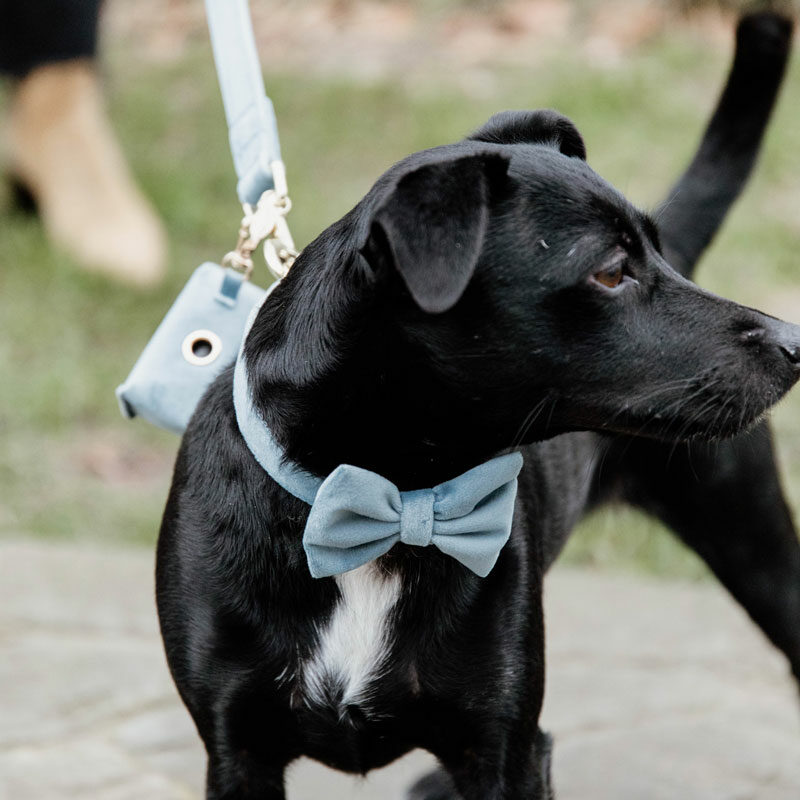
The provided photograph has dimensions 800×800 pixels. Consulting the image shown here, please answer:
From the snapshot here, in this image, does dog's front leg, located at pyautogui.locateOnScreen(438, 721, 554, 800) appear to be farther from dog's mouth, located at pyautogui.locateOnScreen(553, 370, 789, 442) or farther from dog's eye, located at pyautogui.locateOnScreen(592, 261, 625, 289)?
dog's eye, located at pyautogui.locateOnScreen(592, 261, 625, 289)

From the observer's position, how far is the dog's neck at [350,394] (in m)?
2.24

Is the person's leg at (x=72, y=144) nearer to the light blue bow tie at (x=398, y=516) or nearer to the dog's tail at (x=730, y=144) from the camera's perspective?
the dog's tail at (x=730, y=144)

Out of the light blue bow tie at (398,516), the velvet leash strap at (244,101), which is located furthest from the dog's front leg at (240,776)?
the velvet leash strap at (244,101)

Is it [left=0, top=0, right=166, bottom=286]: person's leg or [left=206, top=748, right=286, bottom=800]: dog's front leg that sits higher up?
[left=0, top=0, right=166, bottom=286]: person's leg

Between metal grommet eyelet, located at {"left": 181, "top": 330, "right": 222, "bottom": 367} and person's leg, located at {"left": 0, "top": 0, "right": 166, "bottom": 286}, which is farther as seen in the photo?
person's leg, located at {"left": 0, "top": 0, "right": 166, "bottom": 286}

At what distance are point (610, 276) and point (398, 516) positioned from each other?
55 cm

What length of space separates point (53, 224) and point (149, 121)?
1.63 m

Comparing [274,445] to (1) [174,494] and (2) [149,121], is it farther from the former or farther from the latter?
(2) [149,121]

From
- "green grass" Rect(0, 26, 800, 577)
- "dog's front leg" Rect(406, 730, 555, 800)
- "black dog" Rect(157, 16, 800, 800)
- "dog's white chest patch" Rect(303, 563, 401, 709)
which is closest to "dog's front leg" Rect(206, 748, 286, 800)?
"black dog" Rect(157, 16, 800, 800)

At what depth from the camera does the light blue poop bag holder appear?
2812 mm

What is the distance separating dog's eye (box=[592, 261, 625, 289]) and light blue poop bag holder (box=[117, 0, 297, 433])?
2.50 ft

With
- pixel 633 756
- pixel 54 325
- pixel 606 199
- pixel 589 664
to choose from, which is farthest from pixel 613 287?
pixel 54 325

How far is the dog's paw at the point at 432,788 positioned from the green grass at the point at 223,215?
2018 millimetres

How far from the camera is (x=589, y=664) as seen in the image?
4109 mm
